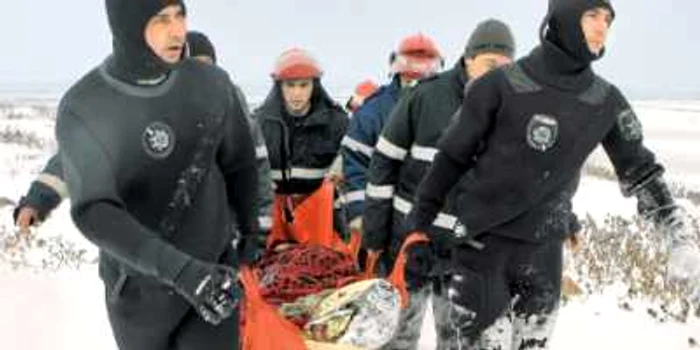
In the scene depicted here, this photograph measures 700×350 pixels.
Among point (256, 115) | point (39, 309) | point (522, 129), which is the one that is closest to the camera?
point (522, 129)

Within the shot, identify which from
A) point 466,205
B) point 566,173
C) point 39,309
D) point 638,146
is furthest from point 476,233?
point 39,309

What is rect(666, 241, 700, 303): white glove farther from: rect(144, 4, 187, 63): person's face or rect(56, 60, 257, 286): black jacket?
A: rect(144, 4, 187, 63): person's face

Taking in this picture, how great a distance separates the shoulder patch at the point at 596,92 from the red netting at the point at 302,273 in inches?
57.7

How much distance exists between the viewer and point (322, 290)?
5012 millimetres

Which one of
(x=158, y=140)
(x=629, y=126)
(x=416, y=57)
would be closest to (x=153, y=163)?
(x=158, y=140)

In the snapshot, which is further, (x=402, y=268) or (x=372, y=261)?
(x=372, y=261)

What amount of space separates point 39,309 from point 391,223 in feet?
12.0

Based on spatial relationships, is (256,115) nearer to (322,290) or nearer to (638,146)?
(322,290)

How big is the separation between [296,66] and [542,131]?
2761mm

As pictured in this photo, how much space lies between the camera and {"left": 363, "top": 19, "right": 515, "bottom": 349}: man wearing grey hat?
5465 mm

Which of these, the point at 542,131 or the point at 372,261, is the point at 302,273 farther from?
the point at 542,131

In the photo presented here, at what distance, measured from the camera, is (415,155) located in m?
5.58

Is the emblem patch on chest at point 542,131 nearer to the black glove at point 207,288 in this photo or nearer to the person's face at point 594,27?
the person's face at point 594,27

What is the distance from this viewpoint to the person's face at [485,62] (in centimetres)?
541
